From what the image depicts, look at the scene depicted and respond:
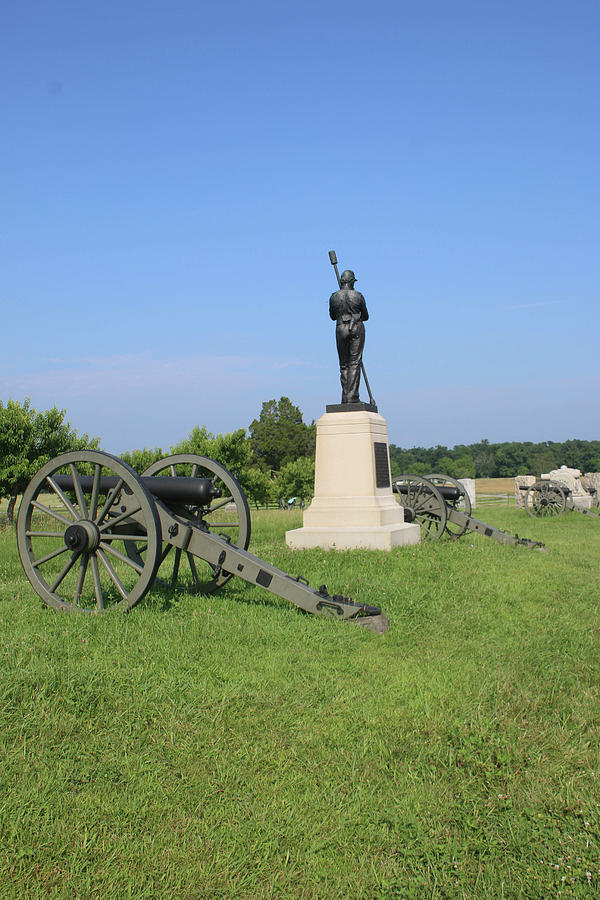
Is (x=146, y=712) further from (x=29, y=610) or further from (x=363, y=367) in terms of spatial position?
(x=363, y=367)

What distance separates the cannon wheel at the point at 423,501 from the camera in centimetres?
1222

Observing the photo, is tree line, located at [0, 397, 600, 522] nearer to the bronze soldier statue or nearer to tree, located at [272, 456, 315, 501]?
tree, located at [272, 456, 315, 501]

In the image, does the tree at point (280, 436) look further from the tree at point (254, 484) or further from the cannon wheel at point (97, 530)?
the cannon wheel at point (97, 530)

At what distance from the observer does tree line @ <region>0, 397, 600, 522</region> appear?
80.0ft

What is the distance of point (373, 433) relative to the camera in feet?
35.8

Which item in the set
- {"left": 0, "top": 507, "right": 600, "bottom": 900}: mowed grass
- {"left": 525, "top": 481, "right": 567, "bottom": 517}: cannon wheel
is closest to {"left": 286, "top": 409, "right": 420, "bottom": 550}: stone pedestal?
{"left": 0, "top": 507, "right": 600, "bottom": 900}: mowed grass

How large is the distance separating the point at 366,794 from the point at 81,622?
103 inches

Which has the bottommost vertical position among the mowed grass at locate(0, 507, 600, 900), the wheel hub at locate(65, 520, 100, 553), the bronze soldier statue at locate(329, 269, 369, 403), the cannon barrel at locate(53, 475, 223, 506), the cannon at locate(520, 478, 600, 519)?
the mowed grass at locate(0, 507, 600, 900)

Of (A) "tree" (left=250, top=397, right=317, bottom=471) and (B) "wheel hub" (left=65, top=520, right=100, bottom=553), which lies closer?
(B) "wheel hub" (left=65, top=520, right=100, bottom=553)

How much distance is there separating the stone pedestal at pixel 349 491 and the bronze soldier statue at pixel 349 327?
82cm

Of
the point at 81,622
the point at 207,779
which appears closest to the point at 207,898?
the point at 207,779

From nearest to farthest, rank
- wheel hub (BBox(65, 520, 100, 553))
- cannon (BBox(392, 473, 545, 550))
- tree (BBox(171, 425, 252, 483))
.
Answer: wheel hub (BBox(65, 520, 100, 553)) < cannon (BBox(392, 473, 545, 550)) < tree (BBox(171, 425, 252, 483))

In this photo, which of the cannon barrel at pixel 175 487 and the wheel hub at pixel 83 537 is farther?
the cannon barrel at pixel 175 487

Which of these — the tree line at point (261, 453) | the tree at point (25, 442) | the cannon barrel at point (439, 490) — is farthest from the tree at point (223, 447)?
the cannon barrel at point (439, 490)
